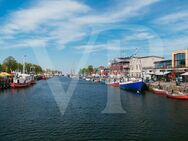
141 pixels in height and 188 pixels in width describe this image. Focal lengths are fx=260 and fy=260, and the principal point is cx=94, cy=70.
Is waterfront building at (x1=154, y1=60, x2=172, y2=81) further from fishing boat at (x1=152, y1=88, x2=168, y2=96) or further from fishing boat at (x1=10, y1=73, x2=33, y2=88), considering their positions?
fishing boat at (x1=10, y1=73, x2=33, y2=88)

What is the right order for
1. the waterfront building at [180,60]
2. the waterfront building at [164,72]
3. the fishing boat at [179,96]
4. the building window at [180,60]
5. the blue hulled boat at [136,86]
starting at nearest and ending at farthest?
the fishing boat at [179,96] → the blue hulled boat at [136,86] → the waterfront building at [180,60] → the building window at [180,60] → the waterfront building at [164,72]

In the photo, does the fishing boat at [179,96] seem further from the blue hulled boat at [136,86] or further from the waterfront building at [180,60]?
the waterfront building at [180,60]

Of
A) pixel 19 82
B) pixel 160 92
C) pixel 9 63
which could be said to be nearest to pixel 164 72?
pixel 160 92

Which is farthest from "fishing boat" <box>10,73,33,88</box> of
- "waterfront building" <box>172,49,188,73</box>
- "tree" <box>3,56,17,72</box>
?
"waterfront building" <box>172,49,188,73</box>

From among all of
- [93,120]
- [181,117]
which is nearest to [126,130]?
[93,120]

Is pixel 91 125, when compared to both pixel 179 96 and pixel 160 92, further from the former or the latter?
pixel 160 92

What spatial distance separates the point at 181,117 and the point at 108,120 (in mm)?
11463

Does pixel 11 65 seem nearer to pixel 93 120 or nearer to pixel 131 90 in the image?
pixel 131 90

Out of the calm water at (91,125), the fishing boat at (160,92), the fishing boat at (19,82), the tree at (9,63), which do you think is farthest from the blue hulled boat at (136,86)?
the tree at (9,63)

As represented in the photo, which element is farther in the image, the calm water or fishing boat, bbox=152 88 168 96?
fishing boat, bbox=152 88 168 96

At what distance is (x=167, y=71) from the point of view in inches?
4471

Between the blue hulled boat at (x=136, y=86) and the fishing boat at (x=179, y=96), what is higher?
the blue hulled boat at (x=136, y=86)

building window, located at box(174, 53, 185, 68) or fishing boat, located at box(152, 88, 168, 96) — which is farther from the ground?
building window, located at box(174, 53, 185, 68)

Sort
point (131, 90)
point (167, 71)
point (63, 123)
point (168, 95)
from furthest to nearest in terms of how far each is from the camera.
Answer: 1. point (167, 71)
2. point (131, 90)
3. point (168, 95)
4. point (63, 123)
